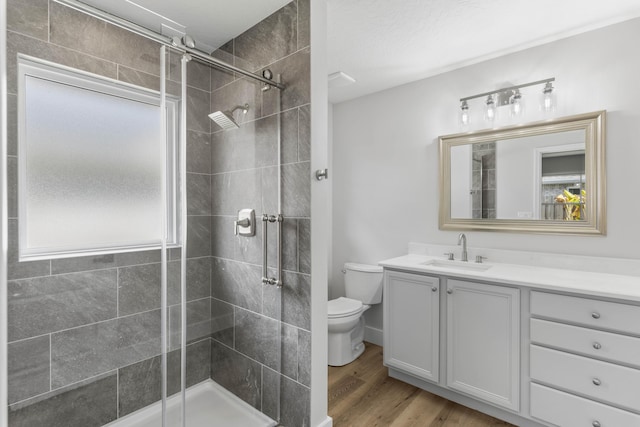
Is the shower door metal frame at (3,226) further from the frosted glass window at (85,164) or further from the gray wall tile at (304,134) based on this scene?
the gray wall tile at (304,134)

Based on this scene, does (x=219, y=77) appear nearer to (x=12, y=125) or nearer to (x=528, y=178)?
(x=12, y=125)

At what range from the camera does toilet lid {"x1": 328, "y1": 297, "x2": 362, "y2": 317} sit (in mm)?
2561

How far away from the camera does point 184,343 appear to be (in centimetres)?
143

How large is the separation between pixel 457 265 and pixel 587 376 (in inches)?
37.8

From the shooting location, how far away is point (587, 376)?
162 centimetres

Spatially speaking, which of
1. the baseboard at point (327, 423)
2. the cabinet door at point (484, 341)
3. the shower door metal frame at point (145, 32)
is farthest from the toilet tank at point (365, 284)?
the shower door metal frame at point (145, 32)

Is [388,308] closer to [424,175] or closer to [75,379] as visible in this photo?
[424,175]

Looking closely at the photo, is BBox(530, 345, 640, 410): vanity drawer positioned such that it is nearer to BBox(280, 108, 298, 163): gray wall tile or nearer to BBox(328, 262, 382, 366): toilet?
BBox(328, 262, 382, 366): toilet

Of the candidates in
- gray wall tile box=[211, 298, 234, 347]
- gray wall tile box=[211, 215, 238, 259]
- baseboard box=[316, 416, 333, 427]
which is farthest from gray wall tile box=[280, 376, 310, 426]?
gray wall tile box=[211, 215, 238, 259]

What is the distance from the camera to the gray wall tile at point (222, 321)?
1551mm

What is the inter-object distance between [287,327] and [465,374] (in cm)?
123

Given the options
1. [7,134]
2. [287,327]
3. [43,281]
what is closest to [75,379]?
[43,281]

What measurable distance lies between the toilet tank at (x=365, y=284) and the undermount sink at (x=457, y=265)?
558 mm

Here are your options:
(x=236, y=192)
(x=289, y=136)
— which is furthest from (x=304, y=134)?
(x=236, y=192)
